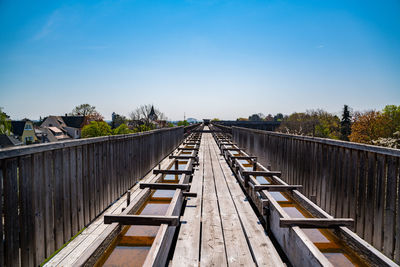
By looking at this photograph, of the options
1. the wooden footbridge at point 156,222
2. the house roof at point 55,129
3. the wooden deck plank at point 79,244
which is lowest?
the house roof at point 55,129

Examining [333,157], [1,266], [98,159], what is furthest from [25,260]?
[333,157]

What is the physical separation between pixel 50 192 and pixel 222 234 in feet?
7.02

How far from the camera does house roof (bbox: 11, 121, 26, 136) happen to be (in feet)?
152

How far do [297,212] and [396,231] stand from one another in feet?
4.44

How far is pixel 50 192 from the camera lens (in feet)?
7.68

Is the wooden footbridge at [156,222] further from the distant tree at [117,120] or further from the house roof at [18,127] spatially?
the distant tree at [117,120]

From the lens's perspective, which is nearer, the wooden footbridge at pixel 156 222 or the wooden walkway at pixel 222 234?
the wooden footbridge at pixel 156 222

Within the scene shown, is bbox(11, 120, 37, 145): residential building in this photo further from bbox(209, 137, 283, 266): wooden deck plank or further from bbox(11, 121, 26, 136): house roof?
bbox(209, 137, 283, 266): wooden deck plank

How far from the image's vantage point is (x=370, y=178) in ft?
8.46

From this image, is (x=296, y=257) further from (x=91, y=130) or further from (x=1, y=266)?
(x=91, y=130)

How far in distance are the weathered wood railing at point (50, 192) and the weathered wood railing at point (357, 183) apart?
3.53 meters

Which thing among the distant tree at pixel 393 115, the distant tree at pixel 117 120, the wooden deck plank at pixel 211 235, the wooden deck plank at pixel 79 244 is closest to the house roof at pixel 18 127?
the distant tree at pixel 117 120

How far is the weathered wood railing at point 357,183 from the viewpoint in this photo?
2.27m

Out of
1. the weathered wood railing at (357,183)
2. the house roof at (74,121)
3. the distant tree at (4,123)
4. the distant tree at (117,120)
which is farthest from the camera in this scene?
the distant tree at (117,120)
